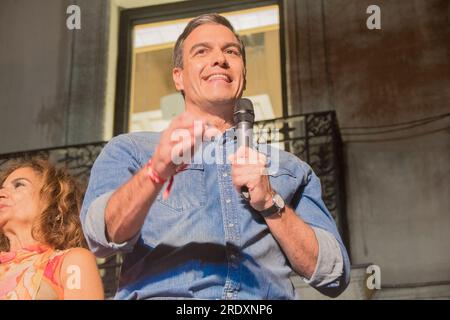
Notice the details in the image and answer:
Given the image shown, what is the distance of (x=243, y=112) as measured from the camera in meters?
1.81

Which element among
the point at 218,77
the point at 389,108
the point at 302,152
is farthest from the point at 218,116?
the point at 389,108

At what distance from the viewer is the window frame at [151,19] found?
9.14ft

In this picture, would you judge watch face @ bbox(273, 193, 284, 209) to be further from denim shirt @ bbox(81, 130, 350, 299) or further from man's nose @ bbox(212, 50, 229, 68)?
man's nose @ bbox(212, 50, 229, 68)

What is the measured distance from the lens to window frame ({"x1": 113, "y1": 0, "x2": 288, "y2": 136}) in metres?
2.79

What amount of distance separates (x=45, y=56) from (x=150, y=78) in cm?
45

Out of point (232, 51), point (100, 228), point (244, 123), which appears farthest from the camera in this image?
point (232, 51)

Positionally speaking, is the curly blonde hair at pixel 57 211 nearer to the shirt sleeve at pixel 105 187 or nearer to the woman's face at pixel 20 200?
the woman's face at pixel 20 200

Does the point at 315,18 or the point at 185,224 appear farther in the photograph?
the point at 315,18

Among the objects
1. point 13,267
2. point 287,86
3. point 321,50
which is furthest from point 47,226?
point 321,50

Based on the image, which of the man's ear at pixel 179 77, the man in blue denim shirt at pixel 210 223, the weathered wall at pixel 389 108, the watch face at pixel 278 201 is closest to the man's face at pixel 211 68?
the man's ear at pixel 179 77

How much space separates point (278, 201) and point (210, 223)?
0.63ft

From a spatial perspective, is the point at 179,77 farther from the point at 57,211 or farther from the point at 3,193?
the point at 3,193

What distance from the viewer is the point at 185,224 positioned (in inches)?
71.3

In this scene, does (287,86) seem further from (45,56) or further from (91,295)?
(91,295)
